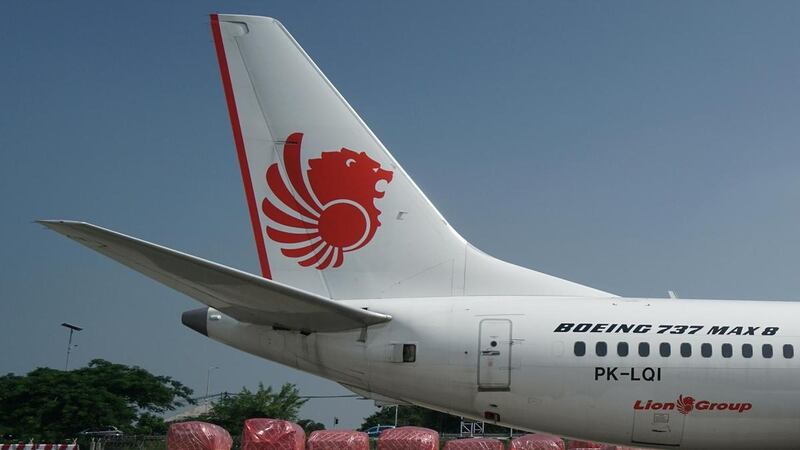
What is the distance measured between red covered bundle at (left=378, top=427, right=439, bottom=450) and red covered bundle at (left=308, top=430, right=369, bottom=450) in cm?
49

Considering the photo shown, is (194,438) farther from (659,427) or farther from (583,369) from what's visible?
(659,427)

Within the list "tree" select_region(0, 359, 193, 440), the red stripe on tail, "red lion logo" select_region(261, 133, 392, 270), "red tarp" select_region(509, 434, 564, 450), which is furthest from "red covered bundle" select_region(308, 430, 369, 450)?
"tree" select_region(0, 359, 193, 440)

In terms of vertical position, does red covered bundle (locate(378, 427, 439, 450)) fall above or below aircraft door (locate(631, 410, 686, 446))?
below

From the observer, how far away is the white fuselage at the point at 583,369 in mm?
9023

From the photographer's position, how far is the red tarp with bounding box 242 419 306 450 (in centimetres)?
1542

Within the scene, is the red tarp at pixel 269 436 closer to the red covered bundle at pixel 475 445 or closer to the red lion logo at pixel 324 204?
the red covered bundle at pixel 475 445

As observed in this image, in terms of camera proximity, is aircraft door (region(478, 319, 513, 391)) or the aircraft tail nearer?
aircraft door (region(478, 319, 513, 391))

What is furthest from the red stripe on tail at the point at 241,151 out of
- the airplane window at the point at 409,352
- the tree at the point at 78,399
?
the tree at the point at 78,399

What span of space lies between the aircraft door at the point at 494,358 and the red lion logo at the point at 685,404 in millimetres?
2020

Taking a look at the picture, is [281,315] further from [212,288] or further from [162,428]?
[162,428]

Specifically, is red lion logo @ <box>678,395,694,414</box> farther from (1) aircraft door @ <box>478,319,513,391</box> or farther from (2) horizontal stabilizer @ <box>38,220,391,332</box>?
(2) horizontal stabilizer @ <box>38,220,391,332</box>

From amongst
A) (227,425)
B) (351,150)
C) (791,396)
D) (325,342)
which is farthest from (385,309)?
(227,425)

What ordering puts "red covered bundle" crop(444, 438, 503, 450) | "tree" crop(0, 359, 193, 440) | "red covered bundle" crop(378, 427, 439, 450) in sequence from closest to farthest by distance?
"red covered bundle" crop(378, 427, 439, 450)
"red covered bundle" crop(444, 438, 503, 450)
"tree" crop(0, 359, 193, 440)

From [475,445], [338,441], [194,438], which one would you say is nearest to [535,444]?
[475,445]
